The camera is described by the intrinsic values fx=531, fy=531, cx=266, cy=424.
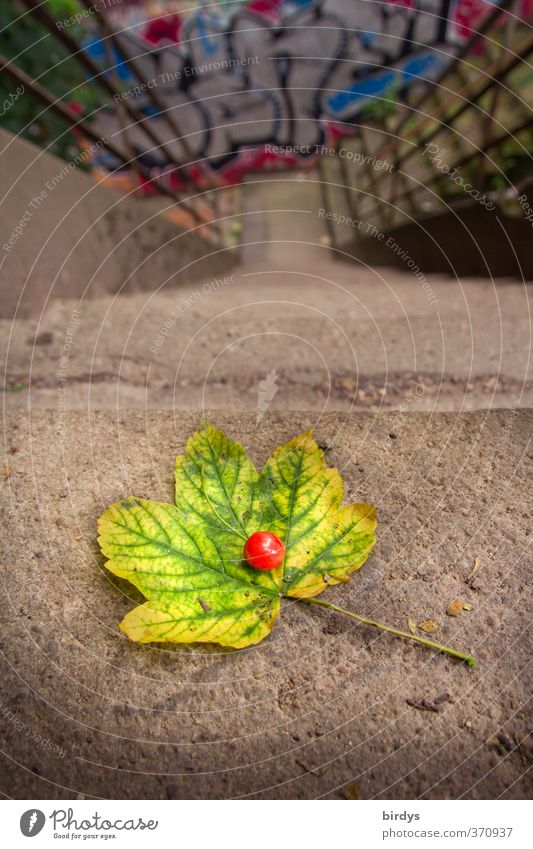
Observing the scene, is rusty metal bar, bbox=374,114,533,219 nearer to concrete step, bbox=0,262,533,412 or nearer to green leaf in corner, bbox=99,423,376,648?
concrete step, bbox=0,262,533,412

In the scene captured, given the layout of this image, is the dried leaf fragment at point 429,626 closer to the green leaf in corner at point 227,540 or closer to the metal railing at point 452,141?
the green leaf in corner at point 227,540

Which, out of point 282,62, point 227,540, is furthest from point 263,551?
point 282,62

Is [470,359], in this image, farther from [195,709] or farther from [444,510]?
[195,709]

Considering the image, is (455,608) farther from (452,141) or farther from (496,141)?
(452,141)

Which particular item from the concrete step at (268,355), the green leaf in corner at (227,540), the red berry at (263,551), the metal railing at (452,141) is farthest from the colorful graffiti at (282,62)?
the red berry at (263,551)

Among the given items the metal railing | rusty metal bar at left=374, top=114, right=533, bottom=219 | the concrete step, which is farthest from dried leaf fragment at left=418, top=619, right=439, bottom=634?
rusty metal bar at left=374, top=114, right=533, bottom=219

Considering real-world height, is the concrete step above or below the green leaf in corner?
above
